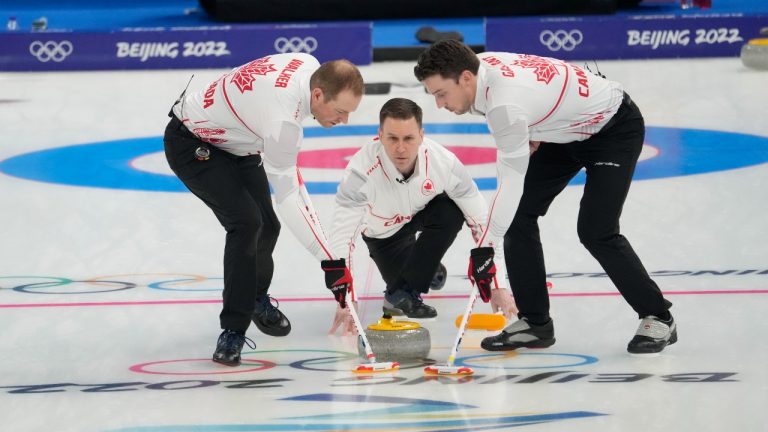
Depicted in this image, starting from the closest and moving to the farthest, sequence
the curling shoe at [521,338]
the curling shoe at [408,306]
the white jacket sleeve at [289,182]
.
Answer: the white jacket sleeve at [289,182] → the curling shoe at [521,338] → the curling shoe at [408,306]

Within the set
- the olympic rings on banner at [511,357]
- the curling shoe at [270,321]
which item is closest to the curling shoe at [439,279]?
the curling shoe at [270,321]

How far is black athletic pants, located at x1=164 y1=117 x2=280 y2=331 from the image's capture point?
529cm

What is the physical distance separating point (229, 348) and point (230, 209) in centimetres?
64

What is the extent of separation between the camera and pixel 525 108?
486cm

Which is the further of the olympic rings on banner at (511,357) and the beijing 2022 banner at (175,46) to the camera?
the beijing 2022 banner at (175,46)

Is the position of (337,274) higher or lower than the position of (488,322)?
higher

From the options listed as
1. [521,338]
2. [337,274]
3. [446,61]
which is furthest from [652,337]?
[446,61]

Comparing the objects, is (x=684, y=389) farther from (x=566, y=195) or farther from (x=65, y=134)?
(x=65, y=134)

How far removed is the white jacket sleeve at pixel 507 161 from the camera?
4.79m

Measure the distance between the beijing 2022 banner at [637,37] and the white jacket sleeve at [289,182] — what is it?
12.8 metres

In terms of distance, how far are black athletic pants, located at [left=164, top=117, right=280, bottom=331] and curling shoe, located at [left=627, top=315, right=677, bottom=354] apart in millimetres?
1766

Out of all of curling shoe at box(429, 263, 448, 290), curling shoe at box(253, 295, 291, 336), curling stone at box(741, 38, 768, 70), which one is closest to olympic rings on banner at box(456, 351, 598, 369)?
curling shoe at box(253, 295, 291, 336)

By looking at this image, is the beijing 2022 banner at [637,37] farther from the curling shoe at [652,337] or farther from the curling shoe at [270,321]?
the curling shoe at [652,337]

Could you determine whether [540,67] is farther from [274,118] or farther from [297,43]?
[297,43]
